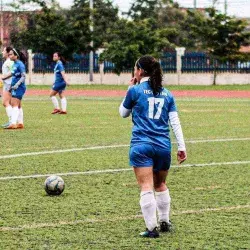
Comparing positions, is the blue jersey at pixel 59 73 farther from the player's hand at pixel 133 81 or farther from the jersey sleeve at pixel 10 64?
the player's hand at pixel 133 81

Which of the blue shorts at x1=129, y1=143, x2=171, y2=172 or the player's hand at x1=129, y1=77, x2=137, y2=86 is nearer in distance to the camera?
the blue shorts at x1=129, y1=143, x2=171, y2=172

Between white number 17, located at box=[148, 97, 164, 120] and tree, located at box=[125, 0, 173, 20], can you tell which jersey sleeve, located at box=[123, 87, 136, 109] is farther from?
tree, located at box=[125, 0, 173, 20]

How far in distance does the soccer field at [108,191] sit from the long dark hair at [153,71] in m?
1.36

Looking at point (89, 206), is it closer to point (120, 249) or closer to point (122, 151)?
point (120, 249)

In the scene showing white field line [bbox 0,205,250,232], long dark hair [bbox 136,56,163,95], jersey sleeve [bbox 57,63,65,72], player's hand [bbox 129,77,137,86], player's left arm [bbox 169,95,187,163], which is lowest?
white field line [bbox 0,205,250,232]

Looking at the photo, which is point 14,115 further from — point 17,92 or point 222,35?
point 222,35

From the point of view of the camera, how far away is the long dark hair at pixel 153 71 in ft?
26.3

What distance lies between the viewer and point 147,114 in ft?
26.3

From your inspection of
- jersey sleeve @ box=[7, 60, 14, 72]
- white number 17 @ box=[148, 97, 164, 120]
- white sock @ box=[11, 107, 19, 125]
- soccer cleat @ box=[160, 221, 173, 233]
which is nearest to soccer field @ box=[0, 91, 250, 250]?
soccer cleat @ box=[160, 221, 173, 233]

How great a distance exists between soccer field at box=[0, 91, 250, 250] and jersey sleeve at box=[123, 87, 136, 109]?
117 cm

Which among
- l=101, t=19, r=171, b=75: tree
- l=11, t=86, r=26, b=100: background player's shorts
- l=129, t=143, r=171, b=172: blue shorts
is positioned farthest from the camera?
l=101, t=19, r=171, b=75: tree

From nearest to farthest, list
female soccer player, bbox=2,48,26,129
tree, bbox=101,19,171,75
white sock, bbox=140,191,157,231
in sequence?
white sock, bbox=140,191,157,231 → female soccer player, bbox=2,48,26,129 → tree, bbox=101,19,171,75

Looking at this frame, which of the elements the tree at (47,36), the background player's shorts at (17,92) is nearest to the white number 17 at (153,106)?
the background player's shorts at (17,92)

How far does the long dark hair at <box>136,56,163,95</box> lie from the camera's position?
8.03 meters
